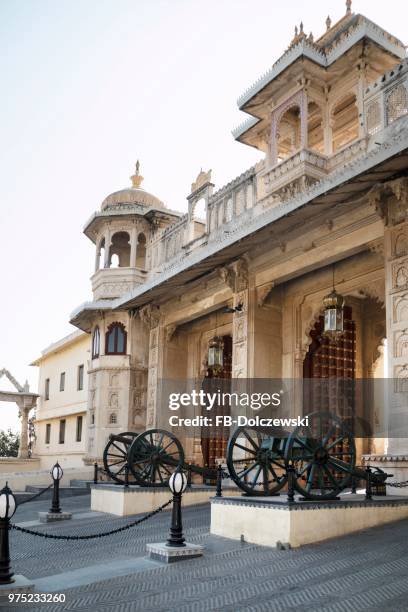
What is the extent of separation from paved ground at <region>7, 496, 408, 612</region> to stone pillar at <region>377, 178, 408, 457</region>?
2.00m

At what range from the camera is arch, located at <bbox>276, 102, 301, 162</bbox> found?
14.3 m

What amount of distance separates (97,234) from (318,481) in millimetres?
14311

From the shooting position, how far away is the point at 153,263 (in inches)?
787

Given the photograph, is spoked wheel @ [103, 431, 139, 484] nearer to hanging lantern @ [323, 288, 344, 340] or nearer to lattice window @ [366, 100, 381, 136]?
hanging lantern @ [323, 288, 344, 340]

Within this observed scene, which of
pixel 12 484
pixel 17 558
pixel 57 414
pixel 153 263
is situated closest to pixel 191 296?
pixel 153 263

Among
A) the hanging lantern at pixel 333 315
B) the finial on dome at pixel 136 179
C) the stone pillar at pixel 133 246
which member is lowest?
the hanging lantern at pixel 333 315

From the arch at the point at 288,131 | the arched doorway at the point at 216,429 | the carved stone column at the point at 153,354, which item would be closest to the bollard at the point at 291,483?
the arch at the point at 288,131

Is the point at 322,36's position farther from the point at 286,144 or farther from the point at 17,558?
the point at 17,558

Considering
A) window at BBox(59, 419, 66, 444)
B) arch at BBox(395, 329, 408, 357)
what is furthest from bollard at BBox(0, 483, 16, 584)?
window at BBox(59, 419, 66, 444)

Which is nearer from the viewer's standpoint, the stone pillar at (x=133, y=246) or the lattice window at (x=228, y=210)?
the lattice window at (x=228, y=210)

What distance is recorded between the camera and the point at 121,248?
22.3 meters

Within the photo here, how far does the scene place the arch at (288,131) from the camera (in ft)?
47.0

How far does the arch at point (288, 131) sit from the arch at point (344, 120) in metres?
0.79

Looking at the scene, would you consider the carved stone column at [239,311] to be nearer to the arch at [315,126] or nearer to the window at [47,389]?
the arch at [315,126]
